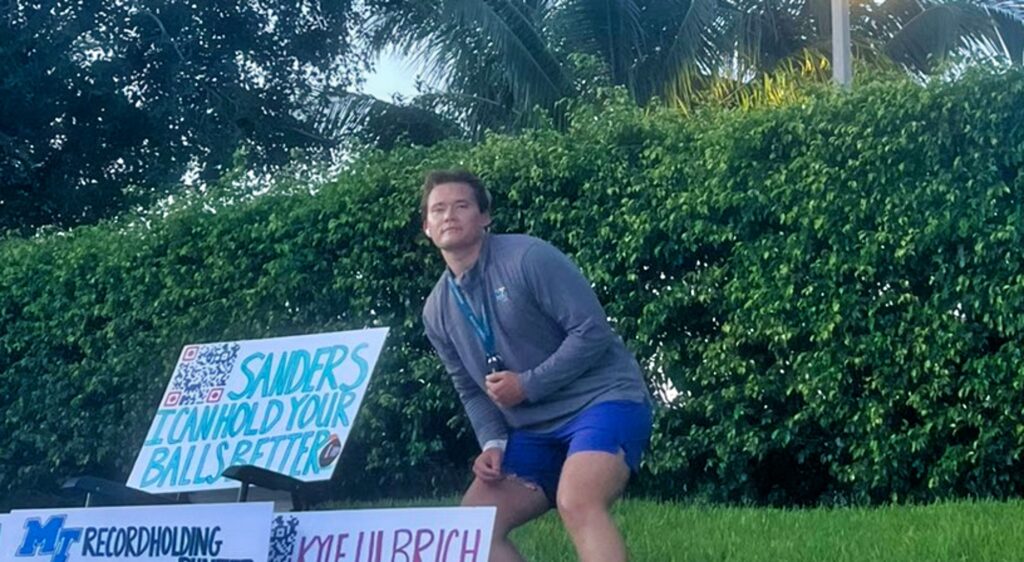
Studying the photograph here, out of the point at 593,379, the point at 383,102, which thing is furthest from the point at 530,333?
the point at 383,102

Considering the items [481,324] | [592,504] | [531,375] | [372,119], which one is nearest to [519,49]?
[372,119]

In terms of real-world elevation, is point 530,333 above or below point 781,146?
below

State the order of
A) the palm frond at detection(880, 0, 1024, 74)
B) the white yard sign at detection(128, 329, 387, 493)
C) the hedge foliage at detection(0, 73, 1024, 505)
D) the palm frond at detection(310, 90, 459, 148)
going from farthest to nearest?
the palm frond at detection(880, 0, 1024, 74)
the palm frond at detection(310, 90, 459, 148)
the hedge foliage at detection(0, 73, 1024, 505)
the white yard sign at detection(128, 329, 387, 493)

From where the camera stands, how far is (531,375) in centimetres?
418

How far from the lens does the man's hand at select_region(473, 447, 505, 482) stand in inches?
172

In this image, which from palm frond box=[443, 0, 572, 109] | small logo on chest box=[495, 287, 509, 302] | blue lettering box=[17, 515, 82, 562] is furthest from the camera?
palm frond box=[443, 0, 572, 109]

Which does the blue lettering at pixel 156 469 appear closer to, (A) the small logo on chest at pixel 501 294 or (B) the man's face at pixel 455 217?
(B) the man's face at pixel 455 217

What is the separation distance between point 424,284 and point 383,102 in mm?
11700

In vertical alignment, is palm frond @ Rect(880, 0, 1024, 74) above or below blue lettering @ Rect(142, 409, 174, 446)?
above

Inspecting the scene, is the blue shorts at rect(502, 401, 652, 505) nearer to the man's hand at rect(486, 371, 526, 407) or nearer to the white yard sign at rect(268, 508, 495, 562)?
the man's hand at rect(486, 371, 526, 407)

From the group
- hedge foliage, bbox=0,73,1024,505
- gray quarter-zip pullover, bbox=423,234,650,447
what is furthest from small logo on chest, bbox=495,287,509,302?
hedge foliage, bbox=0,73,1024,505

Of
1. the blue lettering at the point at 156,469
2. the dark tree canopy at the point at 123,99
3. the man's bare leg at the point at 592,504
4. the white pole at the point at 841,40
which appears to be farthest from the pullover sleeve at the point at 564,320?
the dark tree canopy at the point at 123,99

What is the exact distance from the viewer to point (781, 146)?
302 inches

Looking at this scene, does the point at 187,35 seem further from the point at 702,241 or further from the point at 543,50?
the point at 702,241
